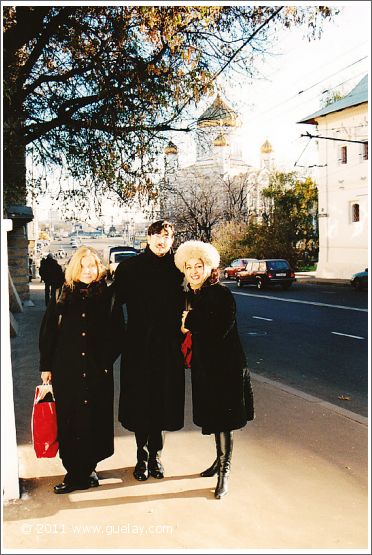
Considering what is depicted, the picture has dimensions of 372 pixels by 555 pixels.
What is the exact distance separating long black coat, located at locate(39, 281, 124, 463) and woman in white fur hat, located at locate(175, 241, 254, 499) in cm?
53

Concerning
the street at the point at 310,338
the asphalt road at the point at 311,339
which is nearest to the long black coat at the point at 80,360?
the street at the point at 310,338

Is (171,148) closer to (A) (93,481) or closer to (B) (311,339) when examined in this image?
(A) (93,481)

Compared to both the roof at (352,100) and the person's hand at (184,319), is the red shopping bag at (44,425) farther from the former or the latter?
the roof at (352,100)

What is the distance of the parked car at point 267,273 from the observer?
29.9ft

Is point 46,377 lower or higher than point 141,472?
higher

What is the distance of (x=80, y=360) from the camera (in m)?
3.64

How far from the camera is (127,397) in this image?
3.85 m

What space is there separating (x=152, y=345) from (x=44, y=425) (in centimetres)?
84

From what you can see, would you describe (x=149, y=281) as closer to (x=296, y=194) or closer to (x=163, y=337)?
(x=163, y=337)

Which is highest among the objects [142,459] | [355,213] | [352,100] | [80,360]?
[352,100]

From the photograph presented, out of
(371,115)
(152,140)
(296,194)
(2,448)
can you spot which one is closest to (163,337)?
(2,448)

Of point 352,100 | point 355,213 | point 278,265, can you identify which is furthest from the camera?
point 278,265

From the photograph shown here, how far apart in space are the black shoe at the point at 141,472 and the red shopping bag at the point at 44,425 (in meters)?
0.54

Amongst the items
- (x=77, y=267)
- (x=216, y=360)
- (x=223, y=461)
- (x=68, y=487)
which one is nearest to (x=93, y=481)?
(x=68, y=487)
